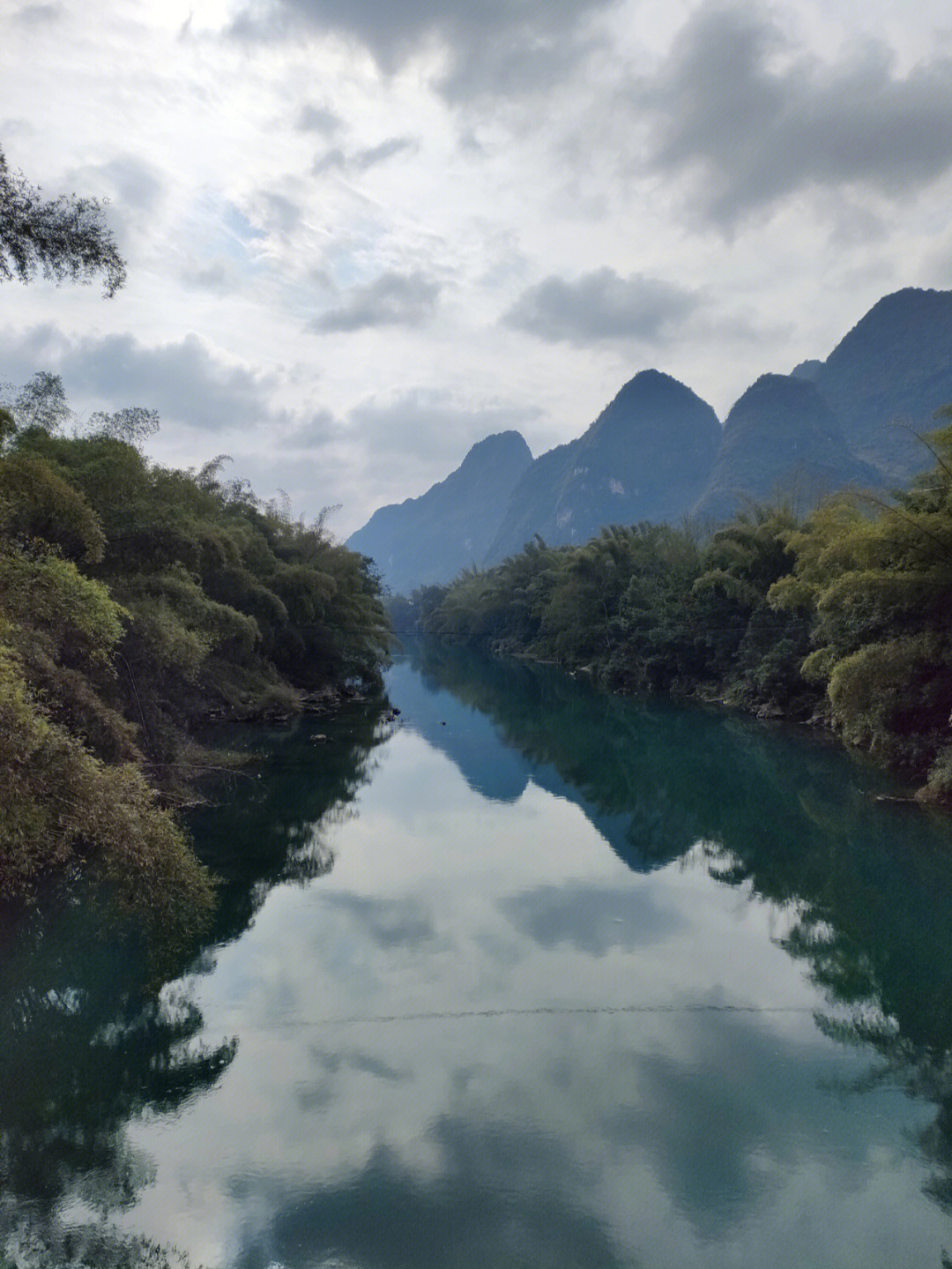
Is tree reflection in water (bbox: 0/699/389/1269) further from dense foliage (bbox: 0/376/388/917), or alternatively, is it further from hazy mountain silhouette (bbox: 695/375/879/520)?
hazy mountain silhouette (bbox: 695/375/879/520)

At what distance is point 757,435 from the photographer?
131 meters

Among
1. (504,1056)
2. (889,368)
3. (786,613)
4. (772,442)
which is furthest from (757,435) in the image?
(504,1056)

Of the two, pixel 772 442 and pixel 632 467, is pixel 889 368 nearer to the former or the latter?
pixel 772 442

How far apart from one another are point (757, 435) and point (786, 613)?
113 m

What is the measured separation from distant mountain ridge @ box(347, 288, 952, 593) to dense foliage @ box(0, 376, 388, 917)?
63054 mm

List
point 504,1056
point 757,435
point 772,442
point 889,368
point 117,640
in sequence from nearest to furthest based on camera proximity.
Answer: point 504,1056 < point 117,640 < point 772,442 < point 757,435 < point 889,368

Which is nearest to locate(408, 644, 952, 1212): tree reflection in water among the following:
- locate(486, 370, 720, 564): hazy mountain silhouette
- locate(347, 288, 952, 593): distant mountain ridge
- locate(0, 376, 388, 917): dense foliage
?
locate(0, 376, 388, 917): dense foliage

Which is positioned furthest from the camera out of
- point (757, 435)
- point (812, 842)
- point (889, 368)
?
point (889, 368)

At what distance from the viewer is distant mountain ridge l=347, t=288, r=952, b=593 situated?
117m

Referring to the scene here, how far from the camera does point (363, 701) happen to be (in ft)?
106

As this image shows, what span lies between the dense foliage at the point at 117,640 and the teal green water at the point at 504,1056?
1.29m

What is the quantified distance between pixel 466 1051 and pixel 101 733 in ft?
17.1

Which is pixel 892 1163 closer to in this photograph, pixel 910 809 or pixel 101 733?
pixel 101 733

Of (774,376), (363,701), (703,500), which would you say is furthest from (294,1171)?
(774,376)
